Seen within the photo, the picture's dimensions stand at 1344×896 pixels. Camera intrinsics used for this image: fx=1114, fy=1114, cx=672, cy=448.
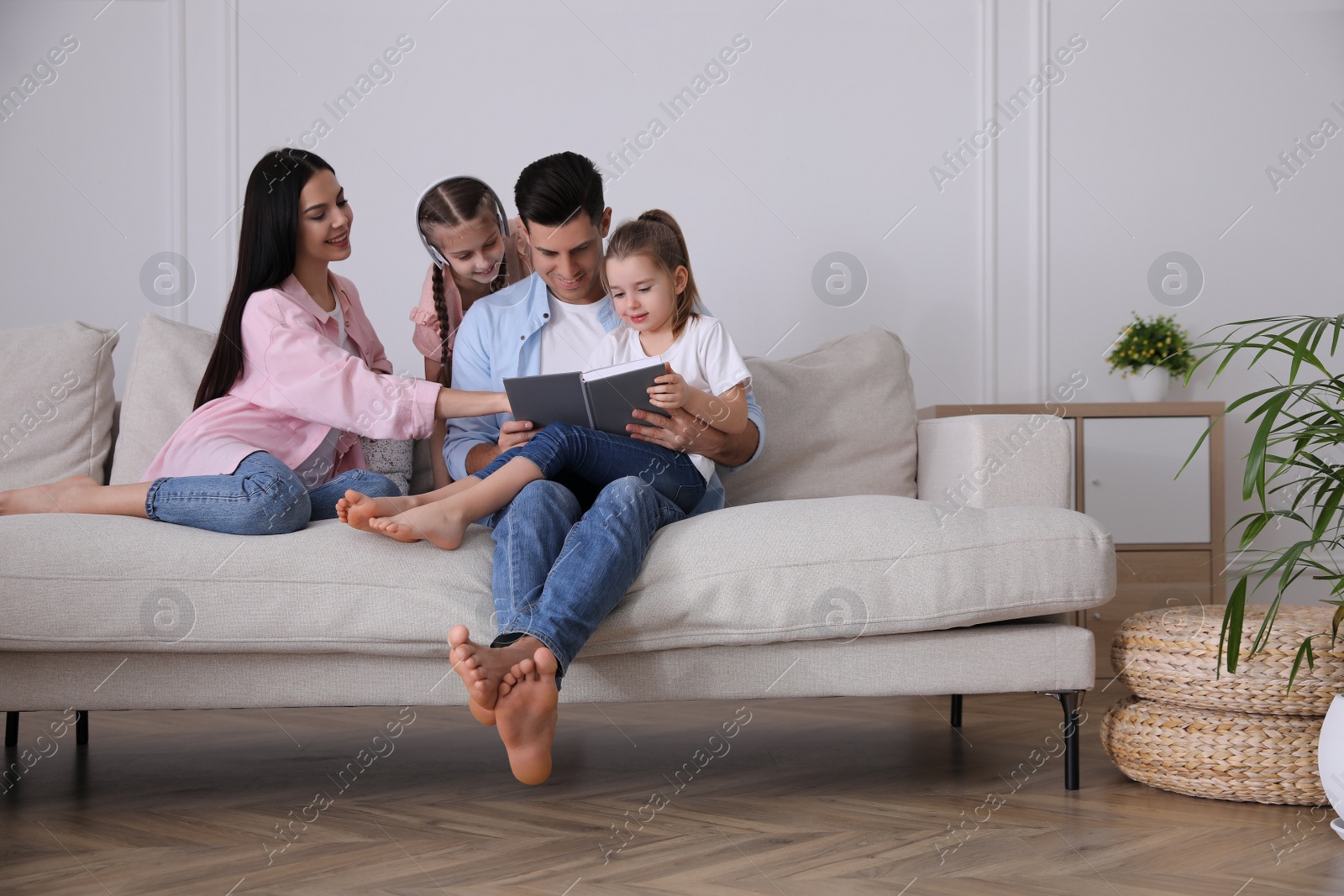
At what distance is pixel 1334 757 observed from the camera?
57.4 inches

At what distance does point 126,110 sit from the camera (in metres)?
3.10

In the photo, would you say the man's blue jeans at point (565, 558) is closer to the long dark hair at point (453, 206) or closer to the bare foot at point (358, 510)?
the bare foot at point (358, 510)

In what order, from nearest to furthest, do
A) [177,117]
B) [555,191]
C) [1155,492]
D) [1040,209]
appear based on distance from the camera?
1. [555,191]
2. [1155,492]
3. [177,117]
4. [1040,209]

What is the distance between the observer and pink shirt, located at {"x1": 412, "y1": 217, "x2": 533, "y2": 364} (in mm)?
2314

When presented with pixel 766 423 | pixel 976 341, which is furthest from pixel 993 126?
pixel 766 423

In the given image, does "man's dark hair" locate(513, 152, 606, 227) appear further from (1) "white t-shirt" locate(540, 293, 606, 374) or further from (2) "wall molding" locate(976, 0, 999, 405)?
(2) "wall molding" locate(976, 0, 999, 405)

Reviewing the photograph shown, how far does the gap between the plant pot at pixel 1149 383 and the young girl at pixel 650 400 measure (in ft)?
4.89

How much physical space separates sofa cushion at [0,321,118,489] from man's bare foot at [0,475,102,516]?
207 millimetres

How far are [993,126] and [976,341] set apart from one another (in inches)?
24.3

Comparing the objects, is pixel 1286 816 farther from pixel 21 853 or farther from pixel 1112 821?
pixel 21 853

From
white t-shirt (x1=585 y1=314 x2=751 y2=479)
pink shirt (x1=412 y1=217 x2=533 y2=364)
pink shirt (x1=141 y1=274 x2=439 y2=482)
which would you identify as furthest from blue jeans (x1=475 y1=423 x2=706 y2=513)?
pink shirt (x1=412 y1=217 x2=533 y2=364)

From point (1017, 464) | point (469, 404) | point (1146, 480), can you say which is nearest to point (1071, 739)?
point (1017, 464)

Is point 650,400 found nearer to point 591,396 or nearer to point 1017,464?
point 591,396

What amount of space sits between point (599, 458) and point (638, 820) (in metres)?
0.57
